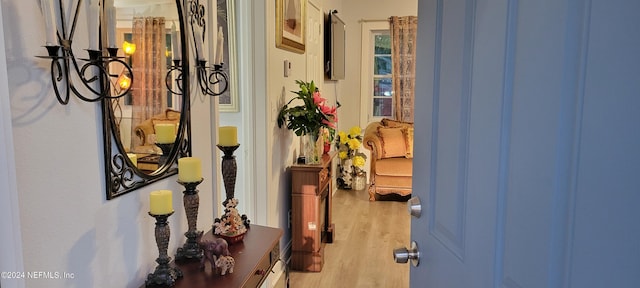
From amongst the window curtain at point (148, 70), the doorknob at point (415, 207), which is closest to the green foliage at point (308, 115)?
the window curtain at point (148, 70)

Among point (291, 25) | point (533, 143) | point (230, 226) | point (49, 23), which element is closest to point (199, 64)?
point (230, 226)

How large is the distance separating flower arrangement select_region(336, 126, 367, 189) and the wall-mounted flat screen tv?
2.69ft

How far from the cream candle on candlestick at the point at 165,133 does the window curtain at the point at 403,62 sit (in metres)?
4.60

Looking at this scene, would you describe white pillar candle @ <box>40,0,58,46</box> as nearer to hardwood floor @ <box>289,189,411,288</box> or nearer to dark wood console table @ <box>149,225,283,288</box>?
dark wood console table @ <box>149,225,283,288</box>

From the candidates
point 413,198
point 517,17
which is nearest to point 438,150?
point 413,198

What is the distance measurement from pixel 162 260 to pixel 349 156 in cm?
454

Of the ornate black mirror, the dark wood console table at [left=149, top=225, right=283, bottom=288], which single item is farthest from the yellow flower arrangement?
the ornate black mirror

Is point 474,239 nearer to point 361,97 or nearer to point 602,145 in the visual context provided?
point 602,145

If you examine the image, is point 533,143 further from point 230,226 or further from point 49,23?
point 230,226

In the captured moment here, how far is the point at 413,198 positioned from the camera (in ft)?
4.26

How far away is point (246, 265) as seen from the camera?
149 cm

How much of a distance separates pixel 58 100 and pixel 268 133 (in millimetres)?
1849

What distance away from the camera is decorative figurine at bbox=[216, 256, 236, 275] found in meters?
1.39

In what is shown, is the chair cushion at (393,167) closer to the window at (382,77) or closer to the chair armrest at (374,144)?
the chair armrest at (374,144)
